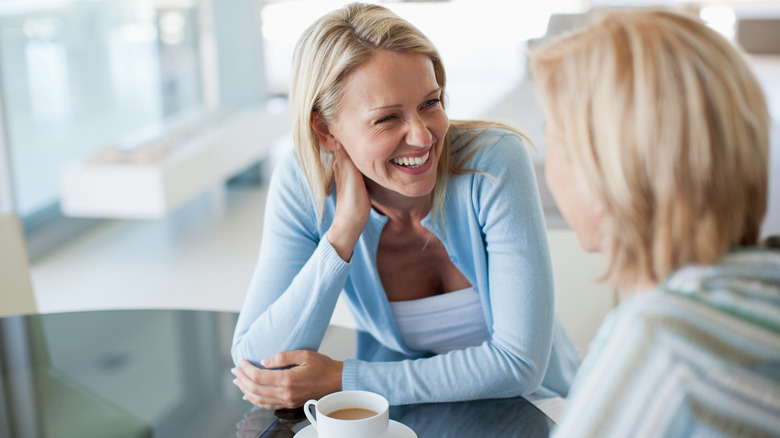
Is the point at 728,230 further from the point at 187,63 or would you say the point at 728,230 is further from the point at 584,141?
the point at 187,63

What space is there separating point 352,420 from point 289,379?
279mm

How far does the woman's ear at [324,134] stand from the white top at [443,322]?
1.03 ft

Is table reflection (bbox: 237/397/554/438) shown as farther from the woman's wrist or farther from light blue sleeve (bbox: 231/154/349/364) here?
the woman's wrist

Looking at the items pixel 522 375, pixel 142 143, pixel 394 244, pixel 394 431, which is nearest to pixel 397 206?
pixel 394 244

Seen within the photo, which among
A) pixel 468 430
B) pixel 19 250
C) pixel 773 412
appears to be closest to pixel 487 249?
pixel 468 430

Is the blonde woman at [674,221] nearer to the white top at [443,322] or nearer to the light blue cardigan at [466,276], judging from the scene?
the light blue cardigan at [466,276]

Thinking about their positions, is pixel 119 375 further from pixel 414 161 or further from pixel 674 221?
pixel 674 221

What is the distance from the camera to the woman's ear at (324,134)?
1.37 m

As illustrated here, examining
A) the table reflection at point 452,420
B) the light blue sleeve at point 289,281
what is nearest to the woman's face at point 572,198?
the table reflection at point 452,420

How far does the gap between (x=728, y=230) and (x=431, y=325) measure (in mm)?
725

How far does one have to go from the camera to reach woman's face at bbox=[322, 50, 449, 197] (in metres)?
1.26

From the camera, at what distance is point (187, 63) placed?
16.7 feet

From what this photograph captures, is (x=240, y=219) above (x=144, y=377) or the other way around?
the other way around

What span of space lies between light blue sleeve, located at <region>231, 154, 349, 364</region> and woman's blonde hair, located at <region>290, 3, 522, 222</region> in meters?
0.05
